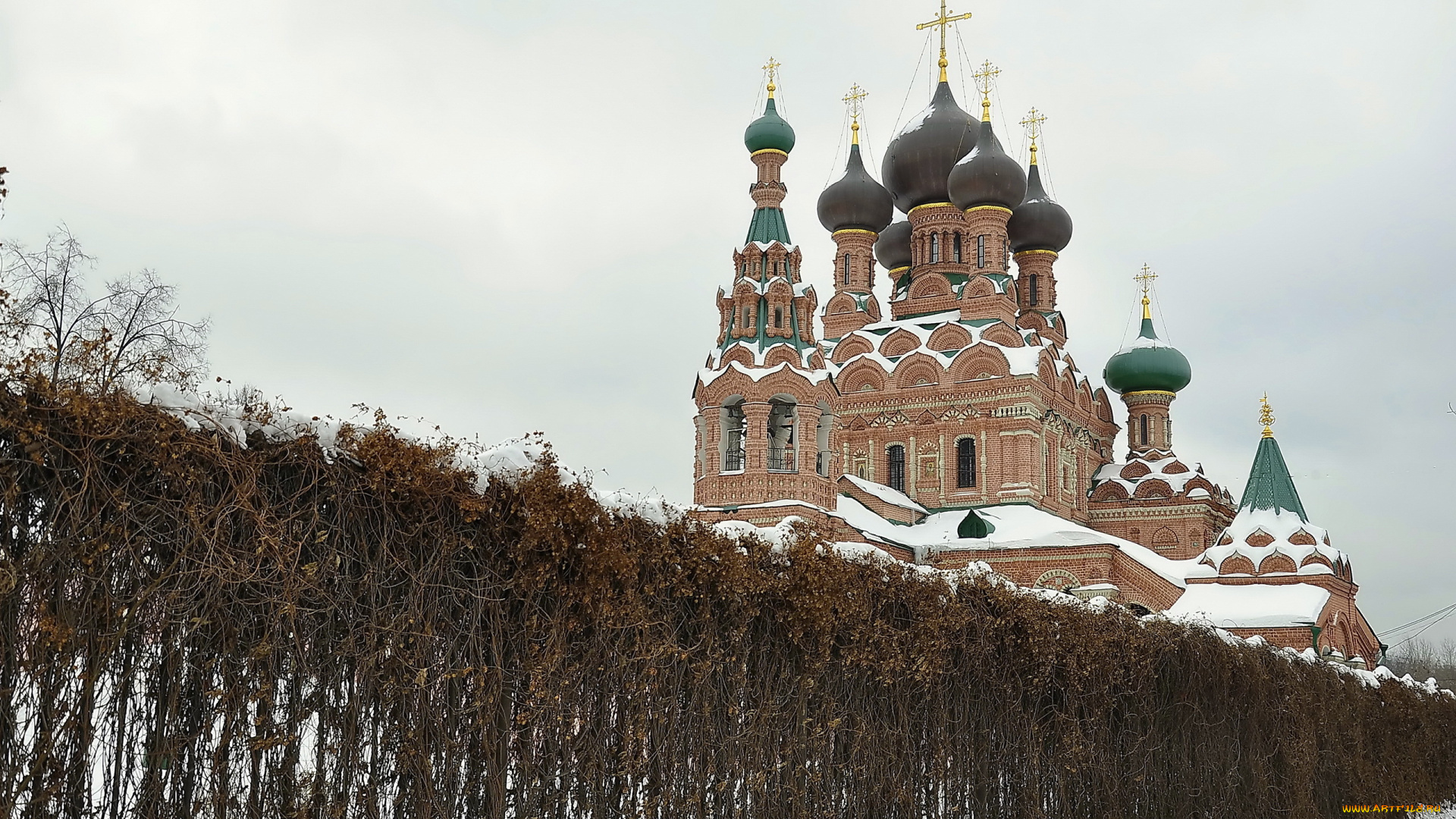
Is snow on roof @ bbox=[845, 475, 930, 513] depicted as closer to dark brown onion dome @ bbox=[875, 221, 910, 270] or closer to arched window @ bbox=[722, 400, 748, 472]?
arched window @ bbox=[722, 400, 748, 472]

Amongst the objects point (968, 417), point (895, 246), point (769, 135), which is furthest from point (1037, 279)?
point (769, 135)

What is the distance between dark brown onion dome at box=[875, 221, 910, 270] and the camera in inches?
1372

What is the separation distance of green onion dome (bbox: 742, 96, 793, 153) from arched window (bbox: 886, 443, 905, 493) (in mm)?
7984

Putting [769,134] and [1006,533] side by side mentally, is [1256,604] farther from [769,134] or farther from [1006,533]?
[769,134]

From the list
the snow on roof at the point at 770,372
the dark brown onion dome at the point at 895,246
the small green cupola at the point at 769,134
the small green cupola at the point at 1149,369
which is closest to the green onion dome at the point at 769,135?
the small green cupola at the point at 769,134

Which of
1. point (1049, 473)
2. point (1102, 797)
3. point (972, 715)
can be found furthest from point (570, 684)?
point (1049, 473)

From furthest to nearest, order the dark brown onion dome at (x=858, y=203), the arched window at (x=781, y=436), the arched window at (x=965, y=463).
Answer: the dark brown onion dome at (x=858, y=203)
the arched window at (x=965, y=463)
the arched window at (x=781, y=436)

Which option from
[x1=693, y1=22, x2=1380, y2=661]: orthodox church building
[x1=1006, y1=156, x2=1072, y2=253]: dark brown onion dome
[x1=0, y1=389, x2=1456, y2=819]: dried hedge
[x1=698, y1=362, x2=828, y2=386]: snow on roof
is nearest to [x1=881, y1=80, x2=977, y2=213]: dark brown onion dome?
[x1=693, y1=22, x2=1380, y2=661]: orthodox church building

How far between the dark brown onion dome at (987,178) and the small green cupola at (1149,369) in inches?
285

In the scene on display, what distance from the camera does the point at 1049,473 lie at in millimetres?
29859

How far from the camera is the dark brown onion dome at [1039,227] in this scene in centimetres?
3466

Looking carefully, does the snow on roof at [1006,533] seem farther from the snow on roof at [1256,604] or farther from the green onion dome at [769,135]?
the green onion dome at [769,135]

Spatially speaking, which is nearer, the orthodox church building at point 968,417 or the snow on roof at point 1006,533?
the orthodox church building at point 968,417

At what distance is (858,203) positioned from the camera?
108 ft
